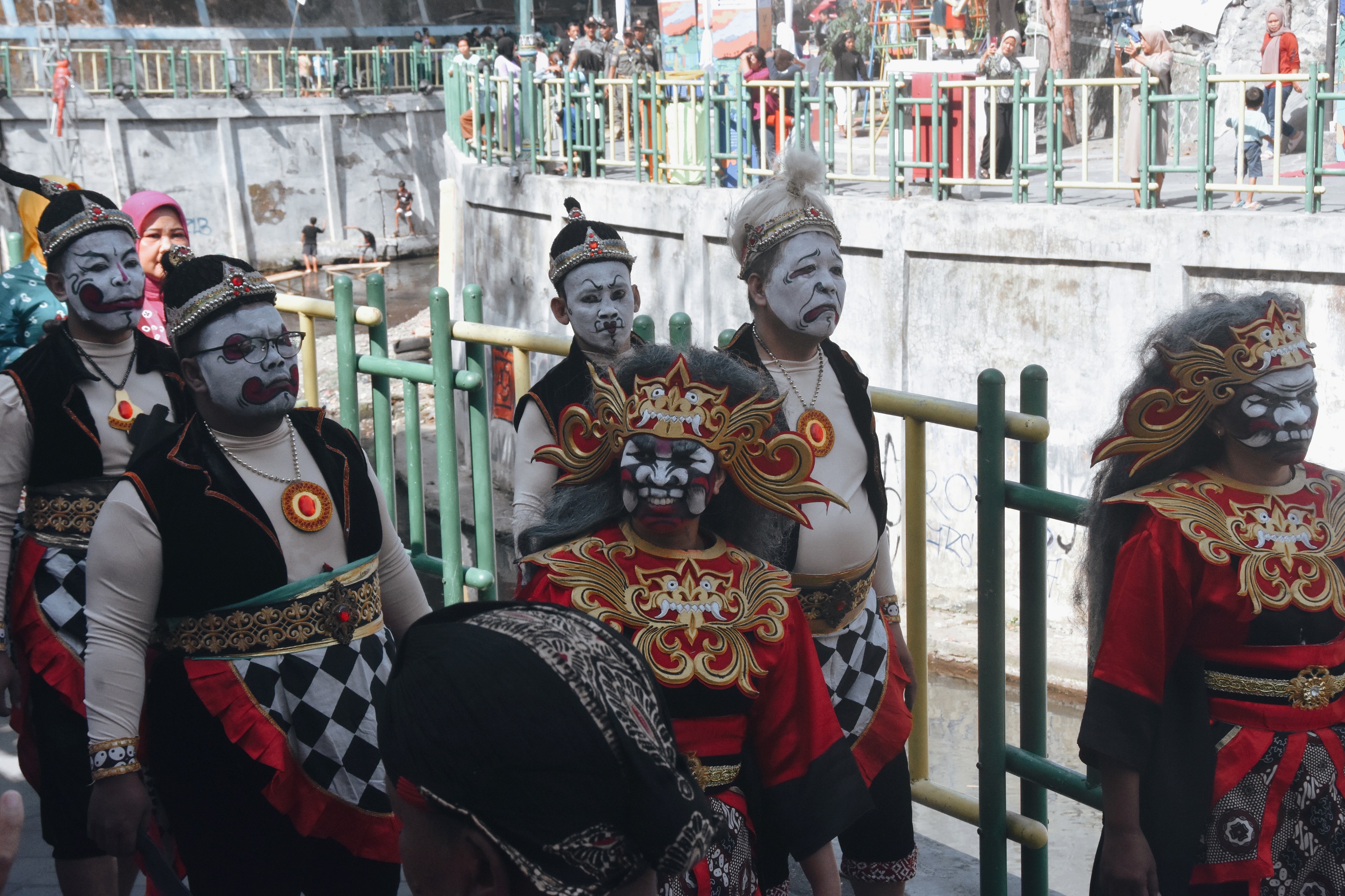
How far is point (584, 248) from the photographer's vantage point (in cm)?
378

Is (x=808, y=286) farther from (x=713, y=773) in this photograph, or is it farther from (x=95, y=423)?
(x=95, y=423)

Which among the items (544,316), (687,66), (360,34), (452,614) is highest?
(360,34)

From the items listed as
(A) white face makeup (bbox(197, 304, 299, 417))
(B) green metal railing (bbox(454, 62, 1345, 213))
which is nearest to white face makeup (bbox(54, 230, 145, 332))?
(A) white face makeup (bbox(197, 304, 299, 417))

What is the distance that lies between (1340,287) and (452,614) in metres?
9.05

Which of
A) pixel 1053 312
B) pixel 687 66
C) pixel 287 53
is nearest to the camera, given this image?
pixel 1053 312

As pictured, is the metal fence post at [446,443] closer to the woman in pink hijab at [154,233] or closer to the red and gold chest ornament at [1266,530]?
the woman in pink hijab at [154,233]

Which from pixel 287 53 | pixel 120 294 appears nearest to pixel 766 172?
pixel 120 294

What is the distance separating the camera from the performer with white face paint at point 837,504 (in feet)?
10.3

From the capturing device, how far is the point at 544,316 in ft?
50.1

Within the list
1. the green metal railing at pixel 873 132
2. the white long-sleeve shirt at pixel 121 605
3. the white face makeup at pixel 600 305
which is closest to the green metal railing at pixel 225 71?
the green metal railing at pixel 873 132

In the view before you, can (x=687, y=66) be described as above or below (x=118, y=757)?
above

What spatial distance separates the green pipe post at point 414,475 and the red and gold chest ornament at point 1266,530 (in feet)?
9.58

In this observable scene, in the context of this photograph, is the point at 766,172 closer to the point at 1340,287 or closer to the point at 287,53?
the point at 1340,287

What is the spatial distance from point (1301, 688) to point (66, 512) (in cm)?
291
